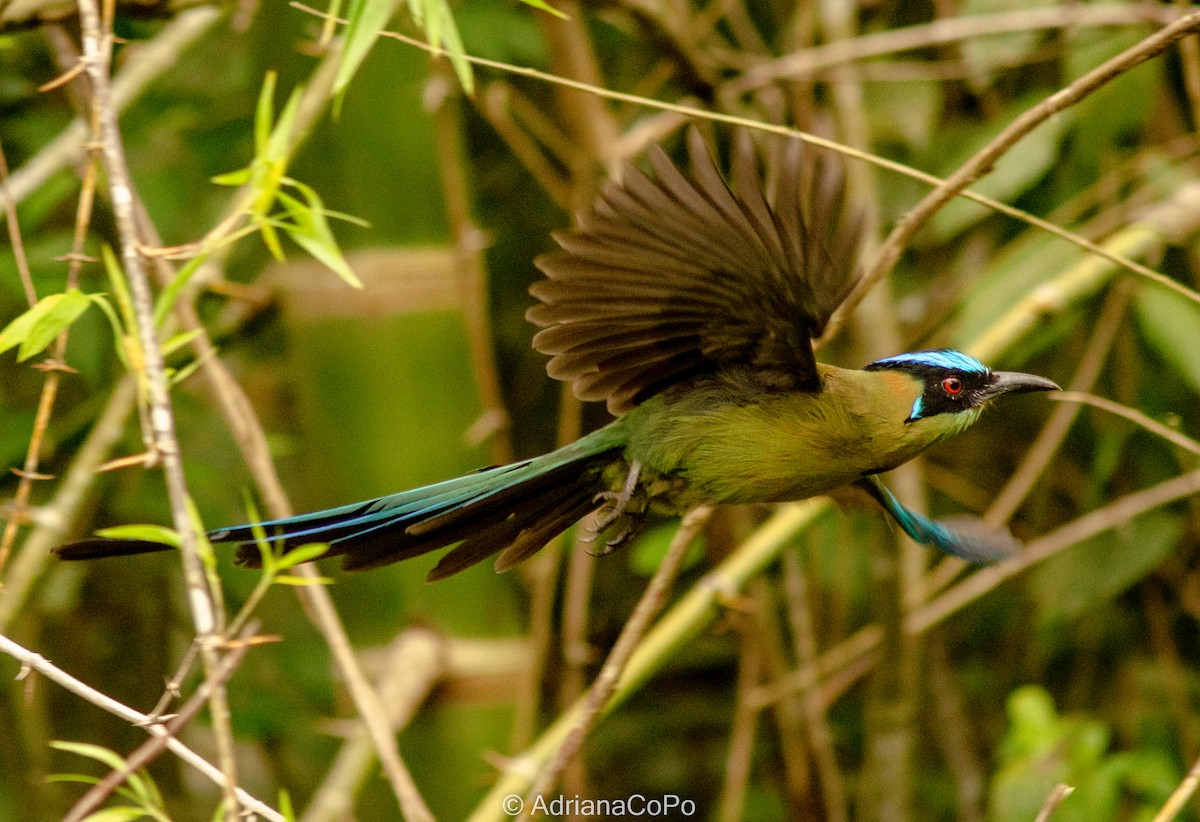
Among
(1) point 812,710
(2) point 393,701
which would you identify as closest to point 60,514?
(2) point 393,701

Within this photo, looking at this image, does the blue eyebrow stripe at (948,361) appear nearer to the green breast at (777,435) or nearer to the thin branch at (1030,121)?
the green breast at (777,435)

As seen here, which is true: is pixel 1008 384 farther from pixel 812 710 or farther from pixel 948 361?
pixel 812 710

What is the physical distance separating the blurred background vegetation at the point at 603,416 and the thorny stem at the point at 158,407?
0.75 meters

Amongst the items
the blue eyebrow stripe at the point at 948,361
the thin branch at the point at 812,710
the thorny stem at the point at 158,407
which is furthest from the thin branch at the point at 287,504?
the thin branch at the point at 812,710

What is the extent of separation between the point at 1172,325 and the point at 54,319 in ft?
6.55

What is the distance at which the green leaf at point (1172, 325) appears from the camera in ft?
7.75

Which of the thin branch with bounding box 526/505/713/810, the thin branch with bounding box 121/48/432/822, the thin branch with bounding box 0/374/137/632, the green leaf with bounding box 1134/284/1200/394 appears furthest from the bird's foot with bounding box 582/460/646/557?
the green leaf with bounding box 1134/284/1200/394

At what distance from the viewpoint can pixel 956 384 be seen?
6.50ft

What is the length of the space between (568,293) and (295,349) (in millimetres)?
671

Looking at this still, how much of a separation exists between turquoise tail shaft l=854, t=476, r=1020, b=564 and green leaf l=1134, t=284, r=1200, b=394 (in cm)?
54

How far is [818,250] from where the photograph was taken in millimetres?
1615

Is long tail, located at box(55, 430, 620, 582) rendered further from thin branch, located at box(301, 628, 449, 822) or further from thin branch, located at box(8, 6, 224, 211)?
thin branch, located at box(8, 6, 224, 211)

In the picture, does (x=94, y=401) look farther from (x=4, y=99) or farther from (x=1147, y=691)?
(x=1147, y=691)

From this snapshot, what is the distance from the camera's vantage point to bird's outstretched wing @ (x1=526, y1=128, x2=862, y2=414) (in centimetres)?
158
